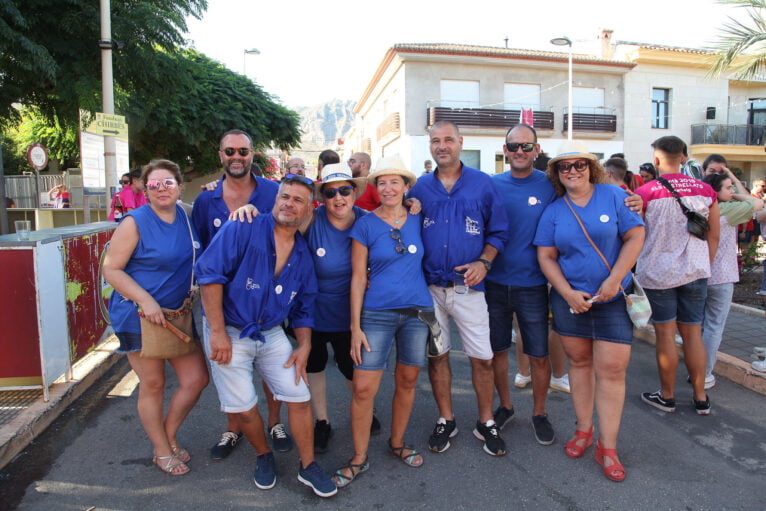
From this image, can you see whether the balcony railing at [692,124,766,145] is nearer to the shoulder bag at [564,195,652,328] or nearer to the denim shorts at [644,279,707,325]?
the denim shorts at [644,279,707,325]

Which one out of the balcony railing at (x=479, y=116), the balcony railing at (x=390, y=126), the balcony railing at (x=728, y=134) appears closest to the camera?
the balcony railing at (x=479, y=116)

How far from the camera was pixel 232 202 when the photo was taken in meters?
3.48

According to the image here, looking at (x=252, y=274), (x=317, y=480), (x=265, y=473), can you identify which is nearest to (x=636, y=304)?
(x=317, y=480)

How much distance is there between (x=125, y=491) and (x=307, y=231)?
181cm

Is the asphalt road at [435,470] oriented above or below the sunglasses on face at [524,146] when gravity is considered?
below

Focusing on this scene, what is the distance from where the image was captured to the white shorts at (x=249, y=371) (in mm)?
2912

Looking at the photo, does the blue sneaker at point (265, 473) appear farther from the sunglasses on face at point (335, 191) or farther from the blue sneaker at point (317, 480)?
the sunglasses on face at point (335, 191)

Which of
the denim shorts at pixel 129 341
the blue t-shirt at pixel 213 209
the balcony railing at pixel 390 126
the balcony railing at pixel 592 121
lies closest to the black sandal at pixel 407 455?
the denim shorts at pixel 129 341

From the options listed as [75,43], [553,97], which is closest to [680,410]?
[75,43]

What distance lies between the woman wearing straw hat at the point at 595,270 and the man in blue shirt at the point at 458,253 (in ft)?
1.24

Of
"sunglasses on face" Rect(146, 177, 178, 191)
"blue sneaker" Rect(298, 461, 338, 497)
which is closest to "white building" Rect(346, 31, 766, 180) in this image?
"sunglasses on face" Rect(146, 177, 178, 191)

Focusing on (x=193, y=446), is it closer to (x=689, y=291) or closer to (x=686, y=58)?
(x=689, y=291)

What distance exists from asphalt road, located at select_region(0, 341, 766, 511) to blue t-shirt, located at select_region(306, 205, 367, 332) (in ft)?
3.01

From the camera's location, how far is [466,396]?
4312 millimetres
